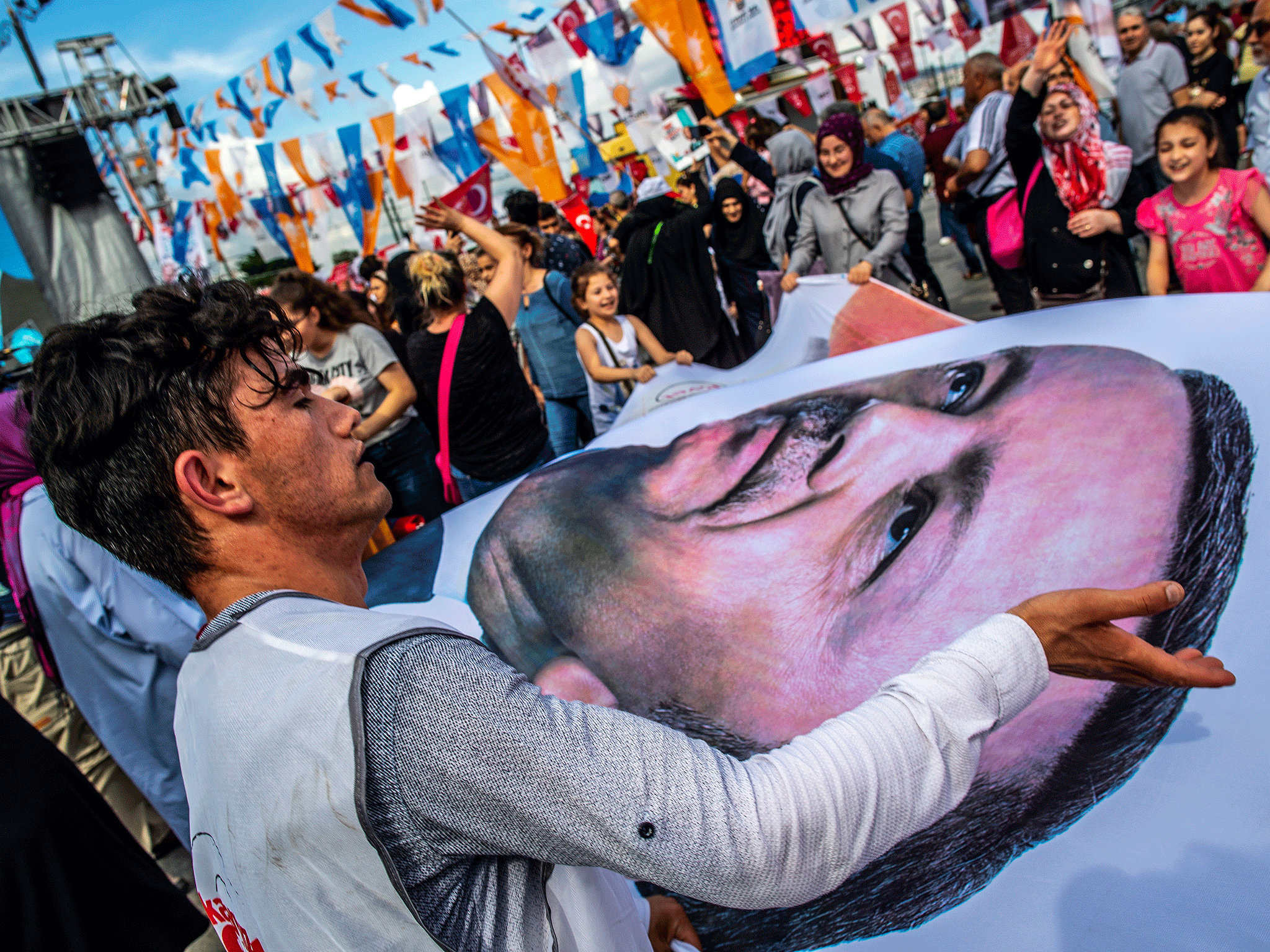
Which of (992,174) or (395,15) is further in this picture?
(395,15)

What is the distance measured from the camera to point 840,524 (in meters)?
2.05

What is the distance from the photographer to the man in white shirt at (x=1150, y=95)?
5.10m

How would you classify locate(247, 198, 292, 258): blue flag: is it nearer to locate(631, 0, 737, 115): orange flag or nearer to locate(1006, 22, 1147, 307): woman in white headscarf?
locate(631, 0, 737, 115): orange flag

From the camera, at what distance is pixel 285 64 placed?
9492 mm

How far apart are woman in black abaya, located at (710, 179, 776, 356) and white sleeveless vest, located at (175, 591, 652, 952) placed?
15.0 ft

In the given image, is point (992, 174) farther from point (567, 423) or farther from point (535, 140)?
point (535, 140)

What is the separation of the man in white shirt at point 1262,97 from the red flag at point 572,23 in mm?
5815

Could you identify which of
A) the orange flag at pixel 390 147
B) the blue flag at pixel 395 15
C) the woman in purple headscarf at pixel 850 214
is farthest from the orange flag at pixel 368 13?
the woman in purple headscarf at pixel 850 214

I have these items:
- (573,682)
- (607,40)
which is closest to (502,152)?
(607,40)

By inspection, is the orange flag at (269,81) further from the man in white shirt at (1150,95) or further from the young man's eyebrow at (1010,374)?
the young man's eyebrow at (1010,374)

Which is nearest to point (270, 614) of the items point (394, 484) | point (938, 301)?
point (394, 484)

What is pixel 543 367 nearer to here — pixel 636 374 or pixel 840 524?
pixel 636 374

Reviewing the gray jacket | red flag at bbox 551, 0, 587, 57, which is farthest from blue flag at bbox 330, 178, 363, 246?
the gray jacket

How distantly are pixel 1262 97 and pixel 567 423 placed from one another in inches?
175
